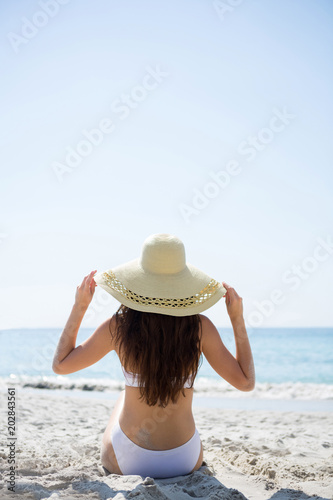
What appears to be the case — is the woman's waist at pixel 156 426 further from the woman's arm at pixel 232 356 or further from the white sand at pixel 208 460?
the woman's arm at pixel 232 356

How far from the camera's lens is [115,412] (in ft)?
9.36

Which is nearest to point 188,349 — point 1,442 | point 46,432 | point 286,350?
point 1,442

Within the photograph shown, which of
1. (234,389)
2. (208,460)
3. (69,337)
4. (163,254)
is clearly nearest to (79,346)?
(69,337)

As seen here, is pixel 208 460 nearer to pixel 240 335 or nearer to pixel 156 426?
pixel 156 426

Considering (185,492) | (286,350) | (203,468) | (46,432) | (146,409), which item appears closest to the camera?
(185,492)

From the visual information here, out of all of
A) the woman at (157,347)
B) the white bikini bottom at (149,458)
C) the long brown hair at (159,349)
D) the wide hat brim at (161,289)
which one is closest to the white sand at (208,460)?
the white bikini bottom at (149,458)

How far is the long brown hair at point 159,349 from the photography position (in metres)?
2.48

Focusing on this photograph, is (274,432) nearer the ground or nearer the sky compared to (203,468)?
nearer the ground

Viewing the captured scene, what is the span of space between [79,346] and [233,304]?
97cm

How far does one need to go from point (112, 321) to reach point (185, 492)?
1045mm

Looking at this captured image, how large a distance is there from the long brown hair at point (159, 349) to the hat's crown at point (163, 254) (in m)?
0.28

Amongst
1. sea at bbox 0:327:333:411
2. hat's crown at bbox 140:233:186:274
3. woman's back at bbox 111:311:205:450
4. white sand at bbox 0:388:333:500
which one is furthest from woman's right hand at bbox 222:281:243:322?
sea at bbox 0:327:333:411

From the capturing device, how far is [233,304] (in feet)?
8.80

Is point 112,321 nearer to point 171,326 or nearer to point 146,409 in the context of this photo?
point 171,326
